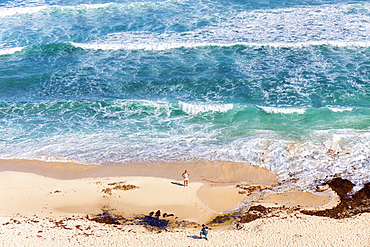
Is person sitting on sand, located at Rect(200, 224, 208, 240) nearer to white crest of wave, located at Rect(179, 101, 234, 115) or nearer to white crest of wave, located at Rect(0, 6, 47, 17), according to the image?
white crest of wave, located at Rect(179, 101, 234, 115)

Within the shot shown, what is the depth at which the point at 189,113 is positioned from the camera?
87.2ft

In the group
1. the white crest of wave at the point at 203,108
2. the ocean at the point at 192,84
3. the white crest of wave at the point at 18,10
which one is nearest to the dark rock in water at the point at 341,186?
the ocean at the point at 192,84

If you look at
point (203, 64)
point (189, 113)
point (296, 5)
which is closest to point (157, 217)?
point (189, 113)

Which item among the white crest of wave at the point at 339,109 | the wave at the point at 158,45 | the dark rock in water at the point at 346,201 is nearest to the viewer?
the dark rock in water at the point at 346,201

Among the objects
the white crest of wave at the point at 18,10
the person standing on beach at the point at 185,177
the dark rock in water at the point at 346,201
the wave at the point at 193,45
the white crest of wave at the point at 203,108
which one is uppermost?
the white crest of wave at the point at 18,10

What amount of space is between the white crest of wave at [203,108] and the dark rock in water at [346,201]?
9330 millimetres

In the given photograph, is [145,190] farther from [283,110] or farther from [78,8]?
[78,8]

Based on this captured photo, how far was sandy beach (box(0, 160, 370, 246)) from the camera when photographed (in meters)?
16.1

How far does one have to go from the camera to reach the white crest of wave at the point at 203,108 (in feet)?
87.4

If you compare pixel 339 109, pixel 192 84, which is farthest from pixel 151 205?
pixel 339 109

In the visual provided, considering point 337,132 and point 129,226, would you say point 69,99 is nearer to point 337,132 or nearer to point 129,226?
point 129,226

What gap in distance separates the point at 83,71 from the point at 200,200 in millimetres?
18212

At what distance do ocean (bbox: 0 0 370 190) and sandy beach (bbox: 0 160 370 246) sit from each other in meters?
1.09

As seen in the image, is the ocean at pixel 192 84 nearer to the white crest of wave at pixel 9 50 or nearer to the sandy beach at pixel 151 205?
the white crest of wave at pixel 9 50
